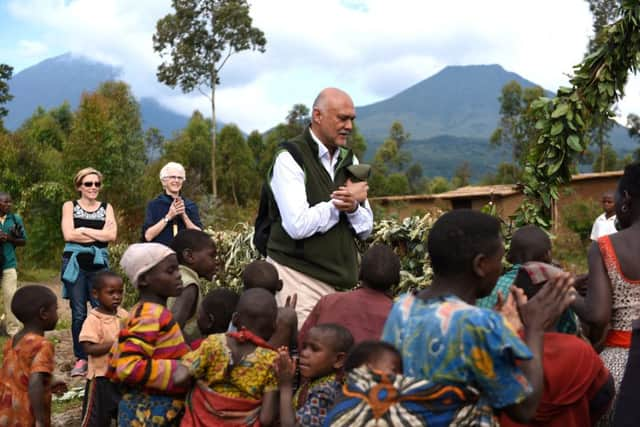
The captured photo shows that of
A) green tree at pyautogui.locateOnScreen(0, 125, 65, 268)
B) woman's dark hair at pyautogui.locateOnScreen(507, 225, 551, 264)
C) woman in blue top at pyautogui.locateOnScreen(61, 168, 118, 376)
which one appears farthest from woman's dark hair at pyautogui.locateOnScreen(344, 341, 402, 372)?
green tree at pyautogui.locateOnScreen(0, 125, 65, 268)

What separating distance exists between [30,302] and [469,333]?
267cm

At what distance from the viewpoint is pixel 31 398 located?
13.0 ft

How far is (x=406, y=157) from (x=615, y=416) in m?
65.2

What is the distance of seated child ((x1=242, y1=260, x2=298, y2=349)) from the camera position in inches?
151

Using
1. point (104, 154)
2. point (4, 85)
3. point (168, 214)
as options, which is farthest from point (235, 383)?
point (4, 85)

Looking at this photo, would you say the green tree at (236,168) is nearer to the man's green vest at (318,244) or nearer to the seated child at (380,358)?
the man's green vest at (318,244)

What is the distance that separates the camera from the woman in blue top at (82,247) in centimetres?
641

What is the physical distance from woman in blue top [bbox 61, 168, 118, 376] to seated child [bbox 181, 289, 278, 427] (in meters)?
3.37

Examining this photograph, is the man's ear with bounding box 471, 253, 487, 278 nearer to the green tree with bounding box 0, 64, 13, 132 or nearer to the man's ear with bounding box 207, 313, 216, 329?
the man's ear with bounding box 207, 313, 216, 329

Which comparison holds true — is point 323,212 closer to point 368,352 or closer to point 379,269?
point 379,269

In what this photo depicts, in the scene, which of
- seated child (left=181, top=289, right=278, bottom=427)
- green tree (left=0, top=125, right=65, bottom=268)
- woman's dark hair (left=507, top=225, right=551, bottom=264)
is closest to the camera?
seated child (left=181, top=289, right=278, bottom=427)

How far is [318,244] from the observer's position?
419 cm

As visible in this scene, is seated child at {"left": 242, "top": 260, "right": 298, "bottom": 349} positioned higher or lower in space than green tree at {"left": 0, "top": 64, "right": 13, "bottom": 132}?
lower

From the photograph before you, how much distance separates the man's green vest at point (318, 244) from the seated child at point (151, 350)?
2.91 ft
